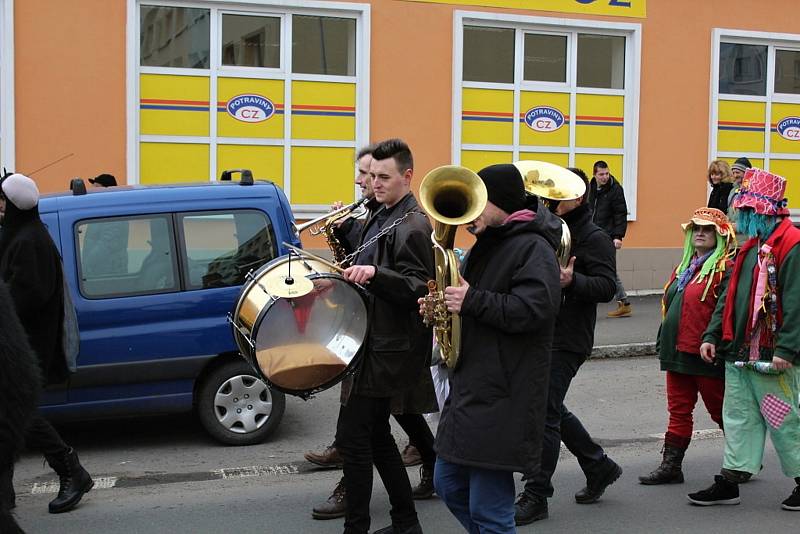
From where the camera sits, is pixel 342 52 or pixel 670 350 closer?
pixel 670 350

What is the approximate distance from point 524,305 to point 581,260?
6.12 ft

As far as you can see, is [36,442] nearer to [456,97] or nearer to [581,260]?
[581,260]

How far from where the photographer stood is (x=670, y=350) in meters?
6.31

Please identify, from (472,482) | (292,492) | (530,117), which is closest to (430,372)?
(292,492)

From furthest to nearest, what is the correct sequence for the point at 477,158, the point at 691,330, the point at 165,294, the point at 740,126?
the point at 740,126 < the point at 477,158 < the point at 165,294 < the point at 691,330

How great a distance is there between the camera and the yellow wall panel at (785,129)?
15844 mm

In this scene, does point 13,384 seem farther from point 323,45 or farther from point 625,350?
point 323,45

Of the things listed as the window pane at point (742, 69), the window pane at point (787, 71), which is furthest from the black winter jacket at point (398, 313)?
the window pane at point (787, 71)

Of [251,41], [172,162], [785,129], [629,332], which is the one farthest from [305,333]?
[785,129]

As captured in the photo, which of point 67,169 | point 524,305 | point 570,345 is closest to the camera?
point 524,305

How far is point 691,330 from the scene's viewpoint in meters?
6.23

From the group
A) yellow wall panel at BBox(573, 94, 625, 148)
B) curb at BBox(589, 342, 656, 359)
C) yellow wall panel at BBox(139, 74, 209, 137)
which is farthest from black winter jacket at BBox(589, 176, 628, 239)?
yellow wall panel at BBox(139, 74, 209, 137)

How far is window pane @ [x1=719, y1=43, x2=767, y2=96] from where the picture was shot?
1542cm

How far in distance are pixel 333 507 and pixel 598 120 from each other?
10312 mm
